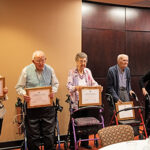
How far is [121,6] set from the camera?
205 inches

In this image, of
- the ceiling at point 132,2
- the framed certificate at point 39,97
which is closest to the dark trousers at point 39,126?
the framed certificate at point 39,97

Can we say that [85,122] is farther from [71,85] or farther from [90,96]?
[71,85]

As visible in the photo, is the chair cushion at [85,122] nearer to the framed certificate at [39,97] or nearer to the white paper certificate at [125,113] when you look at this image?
the white paper certificate at [125,113]

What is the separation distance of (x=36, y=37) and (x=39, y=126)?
67.3 inches

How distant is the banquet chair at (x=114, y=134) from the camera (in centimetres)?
239

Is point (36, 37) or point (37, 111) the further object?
point (36, 37)

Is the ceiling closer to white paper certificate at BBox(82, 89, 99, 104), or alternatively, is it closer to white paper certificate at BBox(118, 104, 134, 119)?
white paper certificate at BBox(82, 89, 99, 104)

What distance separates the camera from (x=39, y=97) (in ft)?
11.1

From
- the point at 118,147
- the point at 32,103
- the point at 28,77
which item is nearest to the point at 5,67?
the point at 28,77

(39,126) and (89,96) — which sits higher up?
(89,96)

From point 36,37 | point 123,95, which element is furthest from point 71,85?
point 36,37

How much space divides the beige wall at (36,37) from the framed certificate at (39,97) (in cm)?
97

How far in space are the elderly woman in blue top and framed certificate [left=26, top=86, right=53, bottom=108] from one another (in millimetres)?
89

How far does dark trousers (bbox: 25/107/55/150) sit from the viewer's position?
3516 mm
